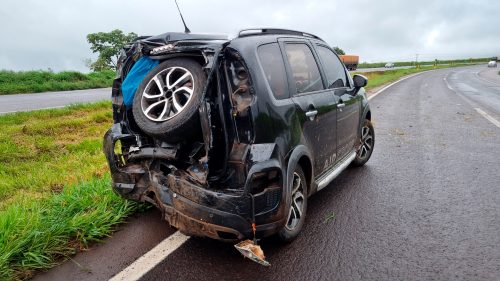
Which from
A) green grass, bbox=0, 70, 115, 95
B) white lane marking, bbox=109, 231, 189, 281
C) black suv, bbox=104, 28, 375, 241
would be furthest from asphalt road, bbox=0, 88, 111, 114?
white lane marking, bbox=109, 231, 189, 281

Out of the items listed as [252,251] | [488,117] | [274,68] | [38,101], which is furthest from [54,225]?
[38,101]

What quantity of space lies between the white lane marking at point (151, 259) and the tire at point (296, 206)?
91 cm

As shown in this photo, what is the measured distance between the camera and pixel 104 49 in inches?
1485

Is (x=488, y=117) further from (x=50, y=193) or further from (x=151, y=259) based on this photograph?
(x=50, y=193)

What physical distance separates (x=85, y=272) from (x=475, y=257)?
3.05 meters

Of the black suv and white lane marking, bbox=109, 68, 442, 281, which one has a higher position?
the black suv

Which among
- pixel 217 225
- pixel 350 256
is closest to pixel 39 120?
pixel 217 225

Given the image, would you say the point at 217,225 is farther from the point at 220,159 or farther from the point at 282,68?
the point at 282,68

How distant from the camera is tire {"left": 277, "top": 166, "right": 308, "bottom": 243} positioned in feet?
10.7

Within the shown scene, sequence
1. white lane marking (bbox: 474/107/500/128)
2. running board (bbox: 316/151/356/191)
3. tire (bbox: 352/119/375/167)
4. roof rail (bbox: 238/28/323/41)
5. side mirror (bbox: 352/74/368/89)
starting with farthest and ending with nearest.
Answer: white lane marking (bbox: 474/107/500/128)
tire (bbox: 352/119/375/167)
side mirror (bbox: 352/74/368/89)
running board (bbox: 316/151/356/191)
roof rail (bbox: 238/28/323/41)

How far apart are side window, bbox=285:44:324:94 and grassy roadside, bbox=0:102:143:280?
211 centimetres

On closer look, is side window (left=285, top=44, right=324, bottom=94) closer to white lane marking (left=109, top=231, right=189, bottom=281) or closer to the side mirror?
the side mirror

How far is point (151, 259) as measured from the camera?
119 inches

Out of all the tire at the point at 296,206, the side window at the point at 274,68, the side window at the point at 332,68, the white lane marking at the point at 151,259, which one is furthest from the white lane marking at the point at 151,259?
the side window at the point at 332,68
